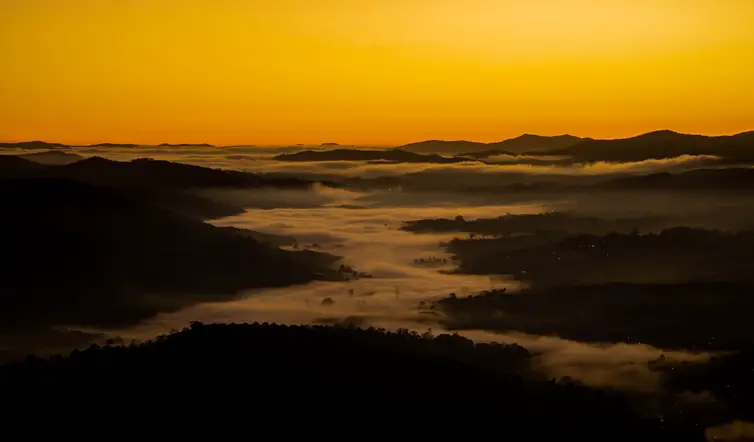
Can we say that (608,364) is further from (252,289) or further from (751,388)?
(252,289)

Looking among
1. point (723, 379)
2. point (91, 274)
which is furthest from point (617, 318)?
point (91, 274)

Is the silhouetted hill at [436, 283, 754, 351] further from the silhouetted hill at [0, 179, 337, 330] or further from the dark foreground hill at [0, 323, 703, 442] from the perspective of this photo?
the dark foreground hill at [0, 323, 703, 442]

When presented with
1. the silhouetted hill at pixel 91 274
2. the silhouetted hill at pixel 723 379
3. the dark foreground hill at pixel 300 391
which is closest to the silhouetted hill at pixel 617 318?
the silhouetted hill at pixel 723 379

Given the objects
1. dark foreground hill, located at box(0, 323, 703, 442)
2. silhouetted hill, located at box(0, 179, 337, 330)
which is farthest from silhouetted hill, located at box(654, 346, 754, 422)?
silhouetted hill, located at box(0, 179, 337, 330)

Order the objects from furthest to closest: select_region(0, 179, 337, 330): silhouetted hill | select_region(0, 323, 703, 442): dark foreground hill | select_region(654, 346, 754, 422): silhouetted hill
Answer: select_region(0, 179, 337, 330): silhouetted hill
select_region(654, 346, 754, 422): silhouetted hill
select_region(0, 323, 703, 442): dark foreground hill

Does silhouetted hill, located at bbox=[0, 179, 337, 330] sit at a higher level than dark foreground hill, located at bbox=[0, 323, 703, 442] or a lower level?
lower

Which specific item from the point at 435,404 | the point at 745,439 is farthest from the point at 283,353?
the point at 745,439
